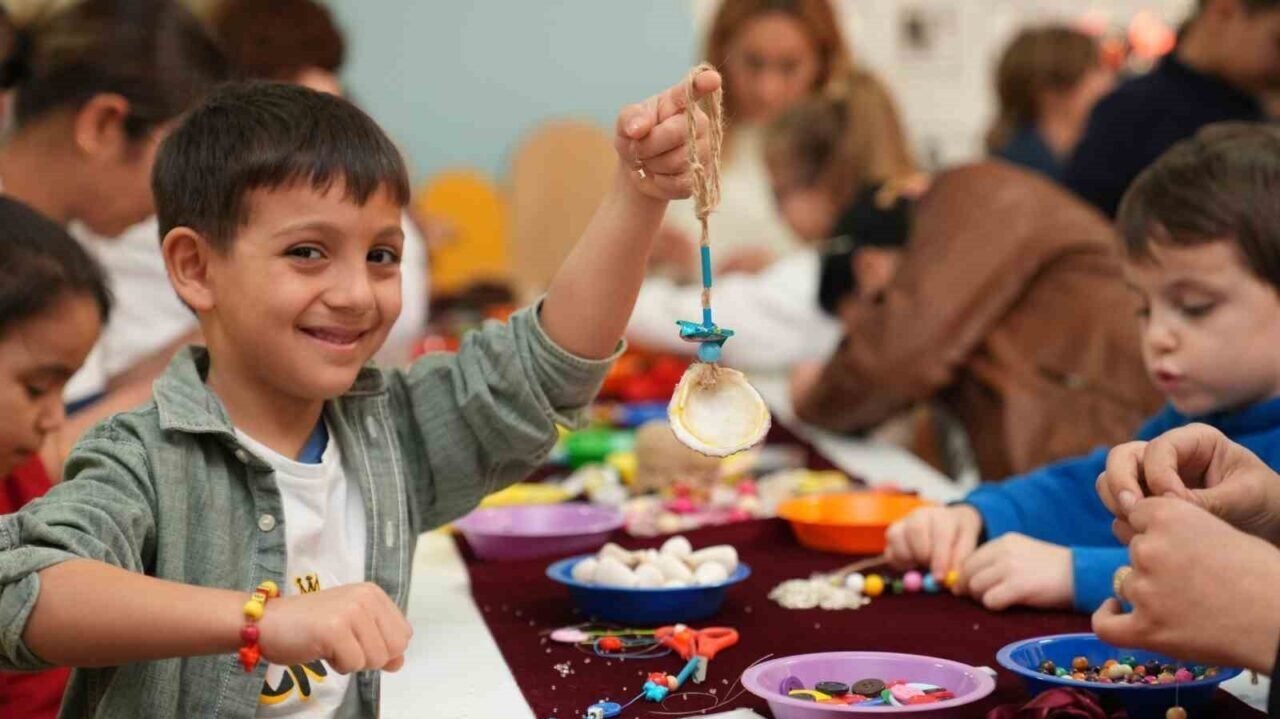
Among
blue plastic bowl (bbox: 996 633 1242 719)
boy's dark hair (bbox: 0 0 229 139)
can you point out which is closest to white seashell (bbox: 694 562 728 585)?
blue plastic bowl (bbox: 996 633 1242 719)

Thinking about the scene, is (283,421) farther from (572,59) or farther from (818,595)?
(572,59)

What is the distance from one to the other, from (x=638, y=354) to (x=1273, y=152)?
195cm

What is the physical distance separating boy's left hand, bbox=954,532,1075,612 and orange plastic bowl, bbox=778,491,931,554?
0.20 meters

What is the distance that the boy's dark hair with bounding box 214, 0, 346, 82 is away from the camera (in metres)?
2.49

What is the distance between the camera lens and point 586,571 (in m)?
1.48

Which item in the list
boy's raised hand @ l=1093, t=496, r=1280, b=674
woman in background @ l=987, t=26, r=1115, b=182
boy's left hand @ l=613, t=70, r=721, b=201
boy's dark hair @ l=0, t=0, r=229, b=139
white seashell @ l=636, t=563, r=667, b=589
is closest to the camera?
boy's raised hand @ l=1093, t=496, r=1280, b=674

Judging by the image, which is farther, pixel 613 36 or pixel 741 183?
pixel 613 36

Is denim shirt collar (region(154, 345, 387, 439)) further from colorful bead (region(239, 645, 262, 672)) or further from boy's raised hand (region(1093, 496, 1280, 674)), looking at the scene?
boy's raised hand (region(1093, 496, 1280, 674))

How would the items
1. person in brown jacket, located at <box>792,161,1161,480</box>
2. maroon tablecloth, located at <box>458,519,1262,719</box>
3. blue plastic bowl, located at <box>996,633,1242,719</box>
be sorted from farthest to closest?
person in brown jacket, located at <box>792,161,1161,480</box> < maroon tablecloth, located at <box>458,519,1262,719</box> < blue plastic bowl, located at <box>996,633,1242,719</box>

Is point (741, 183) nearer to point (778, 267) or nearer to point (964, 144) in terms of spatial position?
point (778, 267)

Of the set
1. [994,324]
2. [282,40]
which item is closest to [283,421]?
[282,40]

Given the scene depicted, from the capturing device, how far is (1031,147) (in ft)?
14.6

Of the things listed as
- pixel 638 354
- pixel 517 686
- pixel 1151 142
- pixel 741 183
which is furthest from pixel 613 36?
pixel 517 686

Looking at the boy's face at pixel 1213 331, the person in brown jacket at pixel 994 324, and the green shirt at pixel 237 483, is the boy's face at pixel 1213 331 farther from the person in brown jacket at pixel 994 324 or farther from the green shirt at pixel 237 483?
the person in brown jacket at pixel 994 324
